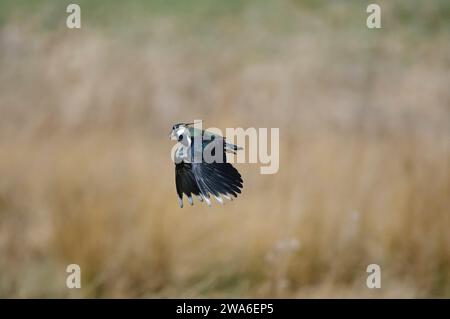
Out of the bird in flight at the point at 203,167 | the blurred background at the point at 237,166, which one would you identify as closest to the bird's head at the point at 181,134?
the bird in flight at the point at 203,167

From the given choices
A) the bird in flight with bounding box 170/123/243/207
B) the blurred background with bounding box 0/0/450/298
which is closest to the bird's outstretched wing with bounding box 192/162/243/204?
the bird in flight with bounding box 170/123/243/207

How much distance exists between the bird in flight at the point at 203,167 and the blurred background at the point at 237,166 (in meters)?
0.84

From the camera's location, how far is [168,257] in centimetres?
301

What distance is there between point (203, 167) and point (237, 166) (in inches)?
55.3

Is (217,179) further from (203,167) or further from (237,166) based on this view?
(237,166)

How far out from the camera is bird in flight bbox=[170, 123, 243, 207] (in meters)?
1.84

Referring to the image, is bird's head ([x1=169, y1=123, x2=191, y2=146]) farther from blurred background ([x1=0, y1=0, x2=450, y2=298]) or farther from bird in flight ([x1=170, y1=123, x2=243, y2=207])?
blurred background ([x1=0, y1=0, x2=450, y2=298])

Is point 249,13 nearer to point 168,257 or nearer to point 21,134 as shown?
point 21,134

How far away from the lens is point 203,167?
→ 1.89 metres

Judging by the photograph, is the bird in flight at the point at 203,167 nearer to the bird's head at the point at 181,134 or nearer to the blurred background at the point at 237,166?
the bird's head at the point at 181,134

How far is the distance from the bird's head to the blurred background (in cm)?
92

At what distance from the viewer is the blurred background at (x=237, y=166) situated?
299cm

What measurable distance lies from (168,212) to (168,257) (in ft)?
0.51

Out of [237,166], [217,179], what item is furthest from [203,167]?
[237,166]
